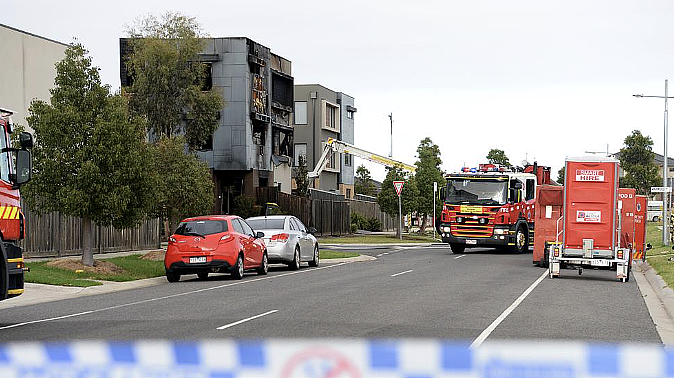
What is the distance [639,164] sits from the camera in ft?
222

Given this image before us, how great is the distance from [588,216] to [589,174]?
1.05 metres

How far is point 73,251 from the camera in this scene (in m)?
28.1

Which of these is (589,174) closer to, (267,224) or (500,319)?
(267,224)

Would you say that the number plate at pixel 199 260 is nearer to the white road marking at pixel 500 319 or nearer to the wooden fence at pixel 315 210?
the white road marking at pixel 500 319

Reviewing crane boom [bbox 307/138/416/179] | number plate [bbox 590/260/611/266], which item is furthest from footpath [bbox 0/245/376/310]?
crane boom [bbox 307/138/416/179]

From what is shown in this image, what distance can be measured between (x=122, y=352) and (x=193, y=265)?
16025 mm

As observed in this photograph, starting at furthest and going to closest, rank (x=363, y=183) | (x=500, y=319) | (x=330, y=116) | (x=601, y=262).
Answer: (x=363, y=183), (x=330, y=116), (x=601, y=262), (x=500, y=319)

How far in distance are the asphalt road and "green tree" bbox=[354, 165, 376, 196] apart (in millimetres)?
70669

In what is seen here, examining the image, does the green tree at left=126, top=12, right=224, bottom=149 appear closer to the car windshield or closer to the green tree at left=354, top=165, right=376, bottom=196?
the car windshield

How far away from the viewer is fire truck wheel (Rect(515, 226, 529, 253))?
35828 mm

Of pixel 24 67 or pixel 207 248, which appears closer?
pixel 207 248

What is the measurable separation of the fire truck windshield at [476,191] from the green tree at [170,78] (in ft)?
46.7

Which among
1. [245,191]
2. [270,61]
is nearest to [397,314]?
[245,191]

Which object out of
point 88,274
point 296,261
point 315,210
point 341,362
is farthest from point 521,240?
point 341,362
